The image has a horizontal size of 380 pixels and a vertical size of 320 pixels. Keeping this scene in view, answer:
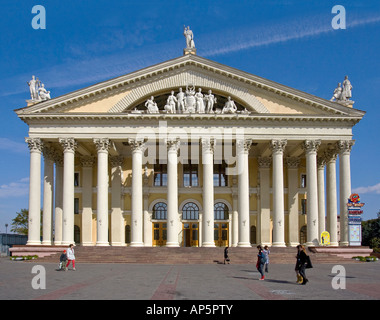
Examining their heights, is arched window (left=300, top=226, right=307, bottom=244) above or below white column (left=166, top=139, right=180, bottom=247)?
below

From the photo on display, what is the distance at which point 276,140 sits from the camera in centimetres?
4822

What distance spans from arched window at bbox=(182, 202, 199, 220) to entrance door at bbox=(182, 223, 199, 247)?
2.58ft

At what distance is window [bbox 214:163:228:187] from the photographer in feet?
187

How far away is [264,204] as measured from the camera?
5491cm

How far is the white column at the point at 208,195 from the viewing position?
4709 centimetres

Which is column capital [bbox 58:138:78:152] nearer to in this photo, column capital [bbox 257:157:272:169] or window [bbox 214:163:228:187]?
window [bbox 214:163:228:187]

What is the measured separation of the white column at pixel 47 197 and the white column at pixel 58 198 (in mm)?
1575

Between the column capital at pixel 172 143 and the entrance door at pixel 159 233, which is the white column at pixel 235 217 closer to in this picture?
the entrance door at pixel 159 233

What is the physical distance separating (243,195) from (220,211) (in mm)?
9490

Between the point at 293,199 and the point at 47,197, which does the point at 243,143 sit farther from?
the point at 47,197

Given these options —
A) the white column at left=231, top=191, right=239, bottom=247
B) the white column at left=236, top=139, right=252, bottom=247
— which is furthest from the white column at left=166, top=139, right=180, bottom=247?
the white column at left=231, top=191, right=239, bottom=247

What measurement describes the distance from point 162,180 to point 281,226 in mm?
15461
